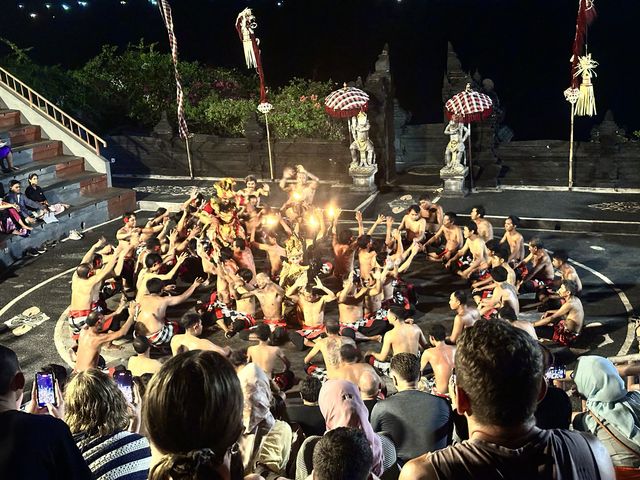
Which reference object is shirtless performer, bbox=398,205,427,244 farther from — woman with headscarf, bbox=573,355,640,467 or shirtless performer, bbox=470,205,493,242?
woman with headscarf, bbox=573,355,640,467

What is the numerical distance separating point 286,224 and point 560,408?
8703mm

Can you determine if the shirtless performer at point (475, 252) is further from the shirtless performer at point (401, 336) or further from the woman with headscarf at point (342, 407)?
the woman with headscarf at point (342, 407)

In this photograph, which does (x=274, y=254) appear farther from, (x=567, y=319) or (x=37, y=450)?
(x=37, y=450)

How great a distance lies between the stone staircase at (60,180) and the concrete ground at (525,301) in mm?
482

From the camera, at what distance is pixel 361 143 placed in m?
18.8

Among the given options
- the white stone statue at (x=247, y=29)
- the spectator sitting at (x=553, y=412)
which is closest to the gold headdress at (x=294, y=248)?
the spectator sitting at (x=553, y=412)

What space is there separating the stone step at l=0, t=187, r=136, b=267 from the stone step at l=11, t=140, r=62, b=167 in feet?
6.07

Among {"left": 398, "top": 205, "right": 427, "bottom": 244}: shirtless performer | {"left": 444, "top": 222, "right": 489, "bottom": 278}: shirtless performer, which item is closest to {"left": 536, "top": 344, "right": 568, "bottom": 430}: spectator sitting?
{"left": 444, "top": 222, "right": 489, "bottom": 278}: shirtless performer

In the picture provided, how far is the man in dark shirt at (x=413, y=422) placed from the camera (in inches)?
248

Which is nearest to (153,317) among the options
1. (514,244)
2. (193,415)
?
(514,244)

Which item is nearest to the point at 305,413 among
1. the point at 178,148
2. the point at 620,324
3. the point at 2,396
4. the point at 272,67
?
the point at 2,396

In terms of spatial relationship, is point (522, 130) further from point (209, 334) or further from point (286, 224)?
point (209, 334)

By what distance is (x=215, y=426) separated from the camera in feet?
9.43

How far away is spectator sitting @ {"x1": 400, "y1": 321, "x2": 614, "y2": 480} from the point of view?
3000 millimetres
